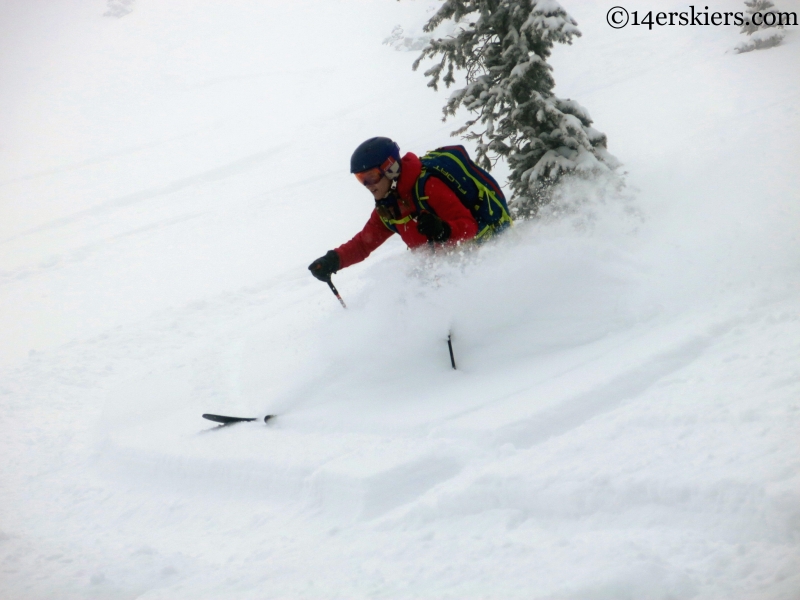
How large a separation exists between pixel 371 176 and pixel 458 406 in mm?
2161

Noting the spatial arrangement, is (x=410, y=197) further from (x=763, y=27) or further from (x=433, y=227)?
(x=763, y=27)

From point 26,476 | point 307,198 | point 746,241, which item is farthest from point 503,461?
point 307,198

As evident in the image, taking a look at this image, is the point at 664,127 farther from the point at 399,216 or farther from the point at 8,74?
the point at 8,74

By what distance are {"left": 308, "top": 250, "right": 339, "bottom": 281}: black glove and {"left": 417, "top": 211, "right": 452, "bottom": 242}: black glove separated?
1.18 meters

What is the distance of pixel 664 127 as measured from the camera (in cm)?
1202

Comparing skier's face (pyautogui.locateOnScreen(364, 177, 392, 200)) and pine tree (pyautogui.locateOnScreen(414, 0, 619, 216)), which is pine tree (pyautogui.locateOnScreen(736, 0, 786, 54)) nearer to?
pine tree (pyautogui.locateOnScreen(414, 0, 619, 216))

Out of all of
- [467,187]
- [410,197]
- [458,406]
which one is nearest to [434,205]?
[410,197]

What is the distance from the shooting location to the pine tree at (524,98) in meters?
7.00

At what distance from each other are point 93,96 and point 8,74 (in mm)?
12555

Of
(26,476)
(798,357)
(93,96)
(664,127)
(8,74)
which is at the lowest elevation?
(26,476)

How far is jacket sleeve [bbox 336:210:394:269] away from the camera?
18.7 feet

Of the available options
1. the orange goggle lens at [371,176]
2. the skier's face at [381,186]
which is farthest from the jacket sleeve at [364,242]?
the orange goggle lens at [371,176]

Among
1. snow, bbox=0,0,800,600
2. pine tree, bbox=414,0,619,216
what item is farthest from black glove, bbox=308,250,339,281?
pine tree, bbox=414,0,619,216

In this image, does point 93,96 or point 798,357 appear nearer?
point 798,357
